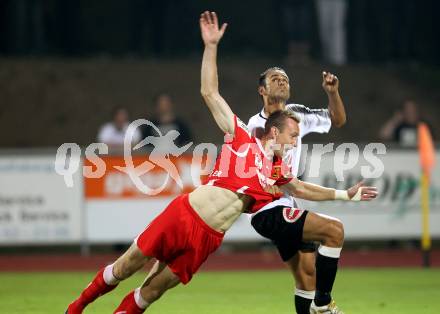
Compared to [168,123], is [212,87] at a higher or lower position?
higher

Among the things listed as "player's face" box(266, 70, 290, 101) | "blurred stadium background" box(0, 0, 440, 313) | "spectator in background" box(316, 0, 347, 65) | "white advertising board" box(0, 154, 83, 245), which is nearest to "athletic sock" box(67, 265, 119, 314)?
"player's face" box(266, 70, 290, 101)

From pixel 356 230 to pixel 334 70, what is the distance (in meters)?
7.30

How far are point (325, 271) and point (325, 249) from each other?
185 millimetres

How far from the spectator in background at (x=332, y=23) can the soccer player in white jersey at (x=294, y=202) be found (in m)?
12.6

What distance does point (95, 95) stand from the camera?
22266 millimetres

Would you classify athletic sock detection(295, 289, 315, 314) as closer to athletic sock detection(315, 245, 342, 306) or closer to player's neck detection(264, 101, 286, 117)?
athletic sock detection(315, 245, 342, 306)

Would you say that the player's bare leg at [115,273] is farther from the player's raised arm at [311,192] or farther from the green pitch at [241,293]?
the green pitch at [241,293]

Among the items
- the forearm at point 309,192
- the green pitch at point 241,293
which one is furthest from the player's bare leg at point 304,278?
the green pitch at point 241,293

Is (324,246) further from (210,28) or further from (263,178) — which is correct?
(210,28)

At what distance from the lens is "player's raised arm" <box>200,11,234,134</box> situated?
764cm

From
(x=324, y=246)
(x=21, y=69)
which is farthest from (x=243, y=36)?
(x=324, y=246)

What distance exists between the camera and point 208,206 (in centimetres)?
773

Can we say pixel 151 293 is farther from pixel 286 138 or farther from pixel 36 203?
pixel 36 203

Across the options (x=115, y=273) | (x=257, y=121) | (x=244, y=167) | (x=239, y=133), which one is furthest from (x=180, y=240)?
(x=257, y=121)
